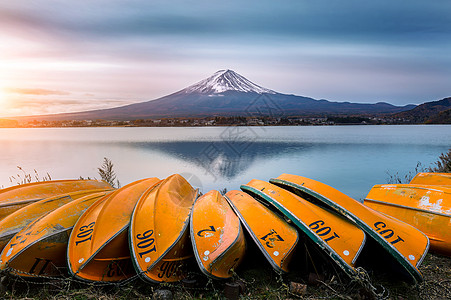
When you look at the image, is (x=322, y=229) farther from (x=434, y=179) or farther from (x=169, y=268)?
(x=434, y=179)

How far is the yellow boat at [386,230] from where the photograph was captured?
3.15m

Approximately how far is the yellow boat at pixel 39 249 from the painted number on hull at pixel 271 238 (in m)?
2.32

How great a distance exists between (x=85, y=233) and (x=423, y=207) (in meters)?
4.85

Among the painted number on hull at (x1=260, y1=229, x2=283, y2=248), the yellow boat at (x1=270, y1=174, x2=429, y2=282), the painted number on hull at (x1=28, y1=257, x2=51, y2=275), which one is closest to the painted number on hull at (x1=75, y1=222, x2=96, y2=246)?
the painted number on hull at (x1=28, y1=257, x2=51, y2=275)

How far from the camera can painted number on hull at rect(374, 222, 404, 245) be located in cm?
342

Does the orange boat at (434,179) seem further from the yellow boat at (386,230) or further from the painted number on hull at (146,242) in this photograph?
the painted number on hull at (146,242)

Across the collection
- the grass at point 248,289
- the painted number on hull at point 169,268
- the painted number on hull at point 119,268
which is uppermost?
the painted number on hull at point 169,268

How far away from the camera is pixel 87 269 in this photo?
10.3 ft

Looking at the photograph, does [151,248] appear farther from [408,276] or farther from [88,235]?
[408,276]

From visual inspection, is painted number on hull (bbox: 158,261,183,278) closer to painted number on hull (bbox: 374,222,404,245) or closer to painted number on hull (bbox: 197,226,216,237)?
painted number on hull (bbox: 197,226,216,237)

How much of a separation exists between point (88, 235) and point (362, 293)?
306 cm

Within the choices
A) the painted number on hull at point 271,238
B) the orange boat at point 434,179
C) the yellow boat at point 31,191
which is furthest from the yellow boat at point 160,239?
the orange boat at point 434,179

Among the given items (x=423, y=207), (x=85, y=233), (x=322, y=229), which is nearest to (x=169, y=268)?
(x=85, y=233)

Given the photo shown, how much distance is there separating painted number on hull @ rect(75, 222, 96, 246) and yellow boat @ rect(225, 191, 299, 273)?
1.84 metres
